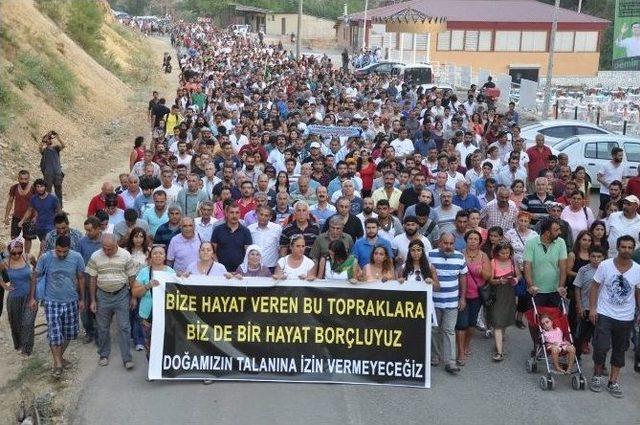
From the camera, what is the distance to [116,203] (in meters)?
10.5

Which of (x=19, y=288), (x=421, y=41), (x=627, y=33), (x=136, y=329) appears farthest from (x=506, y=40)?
(x=19, y=288)

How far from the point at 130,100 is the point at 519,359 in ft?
85.6

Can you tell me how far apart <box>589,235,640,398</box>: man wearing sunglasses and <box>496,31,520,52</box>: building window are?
49007 mm

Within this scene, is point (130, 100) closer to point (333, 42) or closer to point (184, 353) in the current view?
point (184, 353)

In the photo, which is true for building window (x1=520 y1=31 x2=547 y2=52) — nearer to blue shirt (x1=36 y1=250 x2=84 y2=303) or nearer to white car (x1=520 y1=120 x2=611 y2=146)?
white car (x1=520 y1=120 x2=611 y2=146)

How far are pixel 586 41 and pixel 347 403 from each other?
5286 centimetres

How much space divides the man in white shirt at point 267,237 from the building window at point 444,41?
46802 millimetres

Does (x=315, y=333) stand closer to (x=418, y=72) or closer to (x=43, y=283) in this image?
(x=43, y=283)

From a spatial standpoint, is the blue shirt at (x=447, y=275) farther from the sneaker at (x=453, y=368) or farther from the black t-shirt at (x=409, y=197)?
the black t-shirt at (x=409, y=197)

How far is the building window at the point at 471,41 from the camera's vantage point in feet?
181

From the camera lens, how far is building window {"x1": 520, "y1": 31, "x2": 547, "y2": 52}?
55500 millimetres

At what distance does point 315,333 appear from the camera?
866 centimetres

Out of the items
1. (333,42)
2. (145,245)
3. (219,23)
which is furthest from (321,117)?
(219,23)

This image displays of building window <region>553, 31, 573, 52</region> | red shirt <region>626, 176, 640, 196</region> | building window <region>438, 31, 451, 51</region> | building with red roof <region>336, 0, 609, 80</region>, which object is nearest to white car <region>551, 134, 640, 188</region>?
red shirt <region>626, 176, 640, 196</region>
